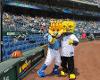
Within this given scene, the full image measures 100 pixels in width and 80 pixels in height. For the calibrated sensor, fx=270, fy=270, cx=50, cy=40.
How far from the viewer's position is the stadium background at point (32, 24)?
8.79 m

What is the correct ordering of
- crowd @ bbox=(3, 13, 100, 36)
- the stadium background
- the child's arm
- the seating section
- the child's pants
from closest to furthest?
the child's arm
the child's pants
the stadium background
the seating section
crowd @ bbox=(3, 13, 100, 36)

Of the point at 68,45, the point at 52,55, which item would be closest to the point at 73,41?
the point at 68,45

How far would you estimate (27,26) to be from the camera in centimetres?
1909

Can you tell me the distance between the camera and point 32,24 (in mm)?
20125

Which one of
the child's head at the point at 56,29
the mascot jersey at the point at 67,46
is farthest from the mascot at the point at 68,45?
the child's head at the point at 56,29

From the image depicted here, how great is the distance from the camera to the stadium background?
346 inches

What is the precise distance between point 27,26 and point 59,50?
11170 mm

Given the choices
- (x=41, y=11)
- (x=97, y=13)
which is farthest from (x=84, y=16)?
(x=41, y=11)

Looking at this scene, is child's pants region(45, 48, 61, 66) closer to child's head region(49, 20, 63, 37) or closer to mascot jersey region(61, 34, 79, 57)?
mascot jersey region(61, 34, 79, 57)

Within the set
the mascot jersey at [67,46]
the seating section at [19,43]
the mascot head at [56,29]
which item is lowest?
the seating section at [19,43]

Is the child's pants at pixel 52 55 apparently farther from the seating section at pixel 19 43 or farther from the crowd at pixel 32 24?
the crowd at pixel 32 24

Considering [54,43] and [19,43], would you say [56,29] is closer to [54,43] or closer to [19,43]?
[54,43]

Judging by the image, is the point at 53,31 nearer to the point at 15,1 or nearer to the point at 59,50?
the point at 59,50

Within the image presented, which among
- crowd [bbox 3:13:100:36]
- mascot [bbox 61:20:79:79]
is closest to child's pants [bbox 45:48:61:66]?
mascot [bbox 61:20:79:79]
